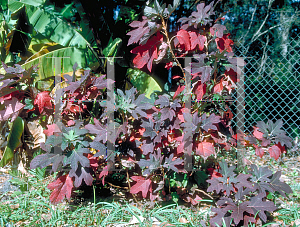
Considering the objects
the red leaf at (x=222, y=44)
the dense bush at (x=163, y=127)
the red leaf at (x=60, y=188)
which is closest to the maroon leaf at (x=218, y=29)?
the dense bush at (x=163, y=127)

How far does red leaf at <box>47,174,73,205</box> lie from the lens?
1.86 meters

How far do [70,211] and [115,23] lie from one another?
8.44 ft

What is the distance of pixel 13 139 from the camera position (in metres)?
2.41

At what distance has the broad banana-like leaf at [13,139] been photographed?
2.39 meters

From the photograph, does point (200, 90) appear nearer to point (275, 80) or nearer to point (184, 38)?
point (184, 38)

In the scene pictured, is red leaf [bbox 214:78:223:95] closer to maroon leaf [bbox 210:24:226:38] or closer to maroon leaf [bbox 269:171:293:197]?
maroon leaf [bbox 210:24:226:38]

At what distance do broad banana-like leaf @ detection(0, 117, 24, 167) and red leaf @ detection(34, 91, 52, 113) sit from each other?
58 centimetres

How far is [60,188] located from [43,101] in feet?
2.47

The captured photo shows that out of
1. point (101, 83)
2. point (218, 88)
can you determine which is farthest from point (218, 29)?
point (101, 83)

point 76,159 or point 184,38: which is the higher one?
point 184,38

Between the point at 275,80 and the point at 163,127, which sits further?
the point at 275,80

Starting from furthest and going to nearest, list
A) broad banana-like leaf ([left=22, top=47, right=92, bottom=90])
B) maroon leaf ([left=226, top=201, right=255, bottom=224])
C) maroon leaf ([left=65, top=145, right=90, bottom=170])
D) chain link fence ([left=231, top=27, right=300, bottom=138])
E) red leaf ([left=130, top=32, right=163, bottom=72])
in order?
1. chain link fence ([left=231, top=27, right=300, bottom=138])
2. broad banana-like leaf ([left=22, top=47, right=92, bottom=90])
3. red leaf ([left=130, top=32, right=163, bottom=72])
4. maroon leaf ([left=65, top=145, right=90, bottom=170])
5. maroon leaf ([left=226, top=201, right=255, bottom=224])

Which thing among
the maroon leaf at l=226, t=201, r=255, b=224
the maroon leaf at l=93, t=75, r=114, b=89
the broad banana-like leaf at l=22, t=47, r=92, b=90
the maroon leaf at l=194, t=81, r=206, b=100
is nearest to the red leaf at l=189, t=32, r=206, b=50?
the maroon leaf at l=194, t=81, r=206, b=100

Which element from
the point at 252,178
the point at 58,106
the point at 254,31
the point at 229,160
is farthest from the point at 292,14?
the point at 58,106
